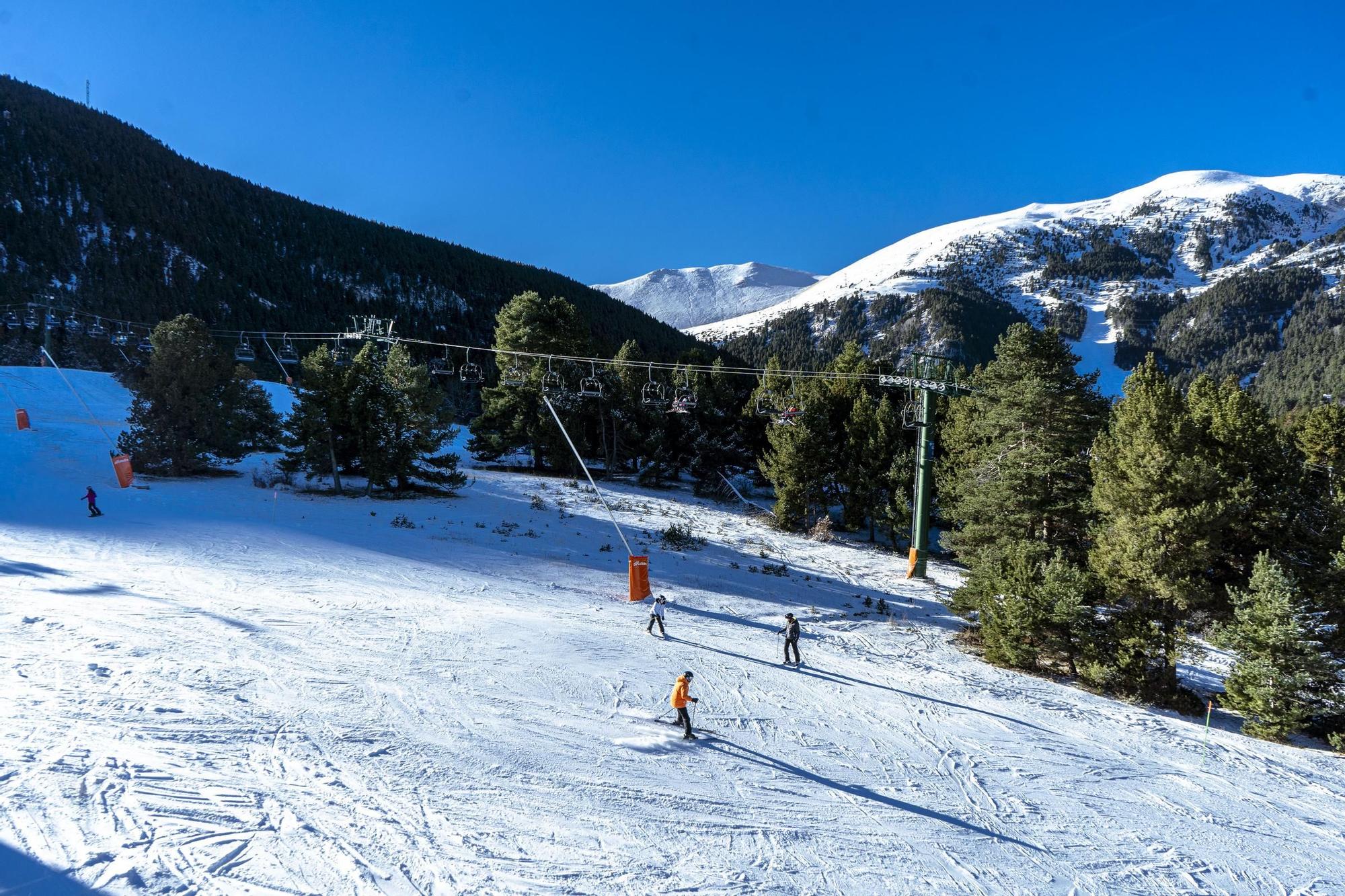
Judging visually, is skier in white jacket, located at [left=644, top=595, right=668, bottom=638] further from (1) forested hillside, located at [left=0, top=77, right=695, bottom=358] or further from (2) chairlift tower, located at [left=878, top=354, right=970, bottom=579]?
(1) forested hillside, located at [left=0, top=77, right=695, bottom=358]

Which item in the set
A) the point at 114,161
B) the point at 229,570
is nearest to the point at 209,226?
the point at 114,161

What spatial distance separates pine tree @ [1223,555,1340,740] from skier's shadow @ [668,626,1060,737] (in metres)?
6.61

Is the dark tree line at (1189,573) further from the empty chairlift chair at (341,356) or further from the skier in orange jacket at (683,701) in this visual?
the empty chairlift chair at (341,356)

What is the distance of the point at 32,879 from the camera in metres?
7.94

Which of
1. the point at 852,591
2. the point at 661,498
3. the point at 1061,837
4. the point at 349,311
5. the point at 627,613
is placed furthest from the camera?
the point at 349,311

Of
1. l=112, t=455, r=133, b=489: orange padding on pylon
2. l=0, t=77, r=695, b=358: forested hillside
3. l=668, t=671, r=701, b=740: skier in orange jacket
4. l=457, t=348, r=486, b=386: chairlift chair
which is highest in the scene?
l=0, t=77, r=695, b=358: forested hillside

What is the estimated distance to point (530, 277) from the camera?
450 feet

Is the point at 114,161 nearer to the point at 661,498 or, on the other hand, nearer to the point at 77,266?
the point at 77,266

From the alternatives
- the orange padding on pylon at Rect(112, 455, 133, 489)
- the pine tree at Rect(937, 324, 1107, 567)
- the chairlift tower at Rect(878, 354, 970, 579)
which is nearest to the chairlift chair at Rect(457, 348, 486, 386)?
the orange padding on pylon at Rect(112, 455, 133, 489)

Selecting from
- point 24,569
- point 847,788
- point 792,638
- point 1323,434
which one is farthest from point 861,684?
point 1323,434

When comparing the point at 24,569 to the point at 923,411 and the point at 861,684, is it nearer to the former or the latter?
the point at 861,684

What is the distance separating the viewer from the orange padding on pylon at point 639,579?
21.8 m

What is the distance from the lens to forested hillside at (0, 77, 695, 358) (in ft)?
304

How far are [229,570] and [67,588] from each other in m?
4.05
